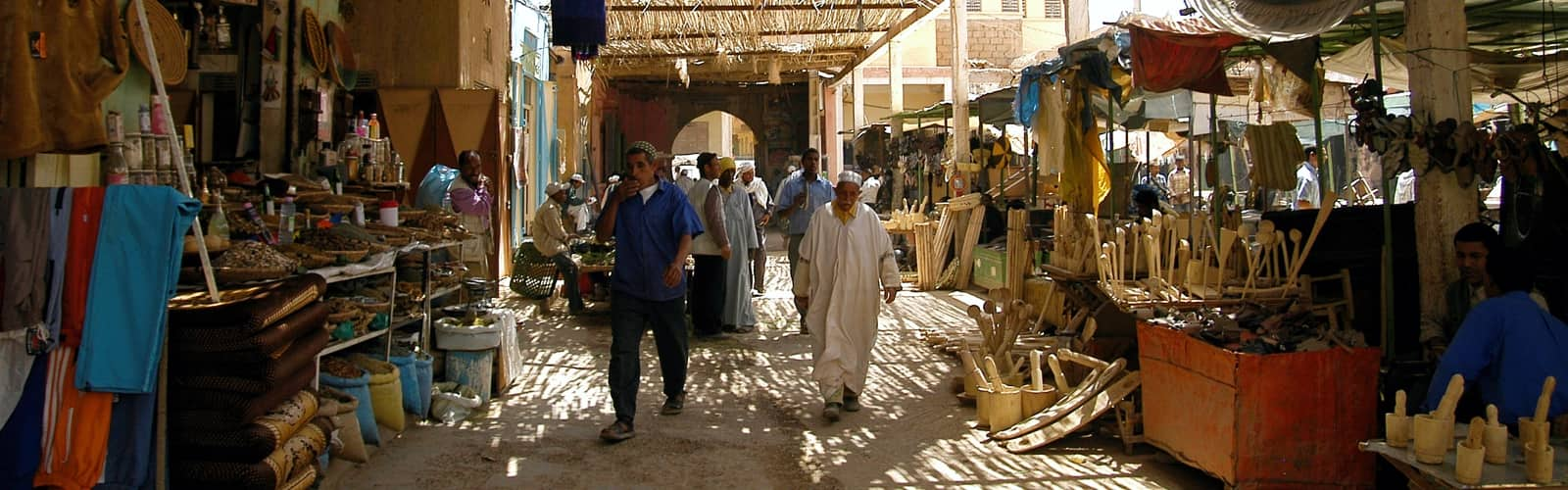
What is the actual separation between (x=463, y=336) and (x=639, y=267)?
1.38 meters

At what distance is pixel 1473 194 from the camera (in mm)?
5082

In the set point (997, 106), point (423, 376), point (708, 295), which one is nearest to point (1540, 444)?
point (423, 376)

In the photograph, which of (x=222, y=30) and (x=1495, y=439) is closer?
(x=1495, y=439)

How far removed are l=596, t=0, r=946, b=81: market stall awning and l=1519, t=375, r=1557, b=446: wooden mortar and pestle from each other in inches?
412

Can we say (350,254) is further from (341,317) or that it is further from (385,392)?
(385,392)

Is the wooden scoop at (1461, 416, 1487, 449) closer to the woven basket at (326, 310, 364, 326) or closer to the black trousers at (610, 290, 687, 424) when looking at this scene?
the black trousers at (610, 290, 687, 424)

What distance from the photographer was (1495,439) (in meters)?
3.86

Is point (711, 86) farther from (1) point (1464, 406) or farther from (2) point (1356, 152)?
Answer: (1) point (1464, 406)

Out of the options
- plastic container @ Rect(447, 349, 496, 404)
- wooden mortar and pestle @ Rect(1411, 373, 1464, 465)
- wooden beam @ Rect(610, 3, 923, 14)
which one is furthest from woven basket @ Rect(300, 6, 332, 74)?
wooden mortar and pestle @ Rect(1411, 373, 1464, 465)

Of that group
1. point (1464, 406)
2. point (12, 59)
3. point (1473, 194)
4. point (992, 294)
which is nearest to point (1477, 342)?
point (1464, 406)

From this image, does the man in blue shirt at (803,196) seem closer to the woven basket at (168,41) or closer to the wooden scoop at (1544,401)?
the woven basket at (168,41)

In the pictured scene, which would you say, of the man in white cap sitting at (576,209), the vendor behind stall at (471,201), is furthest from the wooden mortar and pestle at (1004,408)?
the man in white cap sitting at (576,209)

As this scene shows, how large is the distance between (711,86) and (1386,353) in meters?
21.7

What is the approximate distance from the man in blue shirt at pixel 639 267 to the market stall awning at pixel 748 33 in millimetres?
7936
